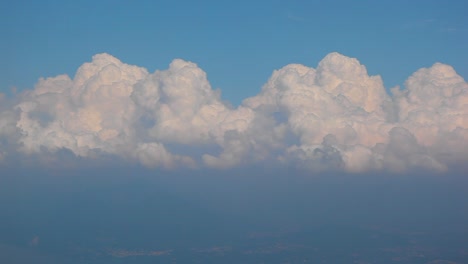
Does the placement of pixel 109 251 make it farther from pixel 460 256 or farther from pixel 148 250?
pixel 460 256

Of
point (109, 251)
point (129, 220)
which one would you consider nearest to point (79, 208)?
point (129, 220)

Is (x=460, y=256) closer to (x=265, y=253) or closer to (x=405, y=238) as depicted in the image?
(x=405, y=238)

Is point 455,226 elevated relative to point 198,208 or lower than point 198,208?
lower

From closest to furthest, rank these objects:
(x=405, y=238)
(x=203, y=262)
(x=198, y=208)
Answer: (x=203, y=262), (x=405, y=238), (x=198, y=208)

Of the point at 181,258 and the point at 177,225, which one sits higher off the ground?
the point at 177,225

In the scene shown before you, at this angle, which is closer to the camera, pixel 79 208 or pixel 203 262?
pixel 203 262

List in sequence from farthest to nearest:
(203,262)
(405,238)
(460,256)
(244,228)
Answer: (244,228) < (405,238) < (203,262) < (460,256)

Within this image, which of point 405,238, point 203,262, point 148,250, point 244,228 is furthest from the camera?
point 244,228

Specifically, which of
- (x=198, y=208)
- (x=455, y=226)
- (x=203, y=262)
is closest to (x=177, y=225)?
(x=198, y=208)

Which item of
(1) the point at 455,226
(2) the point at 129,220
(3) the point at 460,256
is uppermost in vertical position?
(2) the point at 129,220
